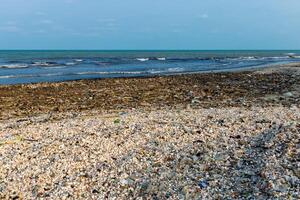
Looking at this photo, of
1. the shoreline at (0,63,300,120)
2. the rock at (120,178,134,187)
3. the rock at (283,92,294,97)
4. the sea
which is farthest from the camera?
the sea

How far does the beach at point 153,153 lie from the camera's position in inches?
248

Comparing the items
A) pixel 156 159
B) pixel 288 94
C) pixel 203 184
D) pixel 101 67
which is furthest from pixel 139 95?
pixel 101 67

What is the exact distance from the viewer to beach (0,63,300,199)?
630cm

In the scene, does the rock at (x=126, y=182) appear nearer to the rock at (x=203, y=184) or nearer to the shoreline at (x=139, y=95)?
the rock at (x=203, y=184)

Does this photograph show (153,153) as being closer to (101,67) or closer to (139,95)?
(139,95)

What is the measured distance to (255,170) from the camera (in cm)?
673

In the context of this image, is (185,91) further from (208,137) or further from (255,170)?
(255,170)

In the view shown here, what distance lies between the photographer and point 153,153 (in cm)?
774

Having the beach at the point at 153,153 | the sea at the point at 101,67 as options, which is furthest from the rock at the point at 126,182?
the sea at the point at 101,67

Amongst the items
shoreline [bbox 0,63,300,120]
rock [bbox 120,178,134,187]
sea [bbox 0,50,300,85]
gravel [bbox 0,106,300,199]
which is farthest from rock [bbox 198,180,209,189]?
sea [bbox 0,50,300,85]

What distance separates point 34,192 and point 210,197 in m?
2.50

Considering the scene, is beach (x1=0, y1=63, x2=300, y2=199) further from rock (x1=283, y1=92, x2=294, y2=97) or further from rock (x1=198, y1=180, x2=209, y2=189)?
rock (x1=283, y1=92, x2=294, y2=97)

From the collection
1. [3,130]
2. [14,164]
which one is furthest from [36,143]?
[3,130]

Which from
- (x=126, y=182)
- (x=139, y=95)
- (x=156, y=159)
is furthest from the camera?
(x=139, y=95)
